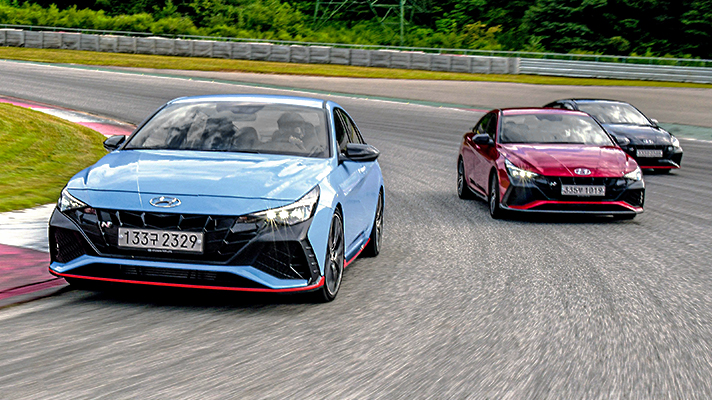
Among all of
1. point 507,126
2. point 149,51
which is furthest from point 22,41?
point 507,126

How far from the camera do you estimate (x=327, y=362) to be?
180 inches

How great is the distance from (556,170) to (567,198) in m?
0.36

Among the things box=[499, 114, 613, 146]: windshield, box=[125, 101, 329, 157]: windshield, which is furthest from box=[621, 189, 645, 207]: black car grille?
box=[125, 101, 329, 157]: windshield

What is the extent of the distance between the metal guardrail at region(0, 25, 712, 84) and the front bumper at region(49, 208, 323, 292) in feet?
122

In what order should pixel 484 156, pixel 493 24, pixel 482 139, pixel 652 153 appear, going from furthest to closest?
pixel 493 24
pixel 652 153
pixel 484 156
pixel 482 139

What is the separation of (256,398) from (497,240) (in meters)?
5.64

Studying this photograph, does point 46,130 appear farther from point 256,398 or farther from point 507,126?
point 256,398

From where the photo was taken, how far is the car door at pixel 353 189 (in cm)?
657

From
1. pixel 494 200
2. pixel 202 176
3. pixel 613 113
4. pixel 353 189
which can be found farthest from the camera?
pixel 613 113

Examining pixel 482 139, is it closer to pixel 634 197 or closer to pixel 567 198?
pixel 567 198

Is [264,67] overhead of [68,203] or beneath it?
beneath

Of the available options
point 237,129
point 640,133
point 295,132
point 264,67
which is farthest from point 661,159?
point 264,67

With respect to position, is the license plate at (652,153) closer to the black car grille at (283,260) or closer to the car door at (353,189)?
the car door at (353,189)

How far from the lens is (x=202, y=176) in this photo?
19.0 ft
